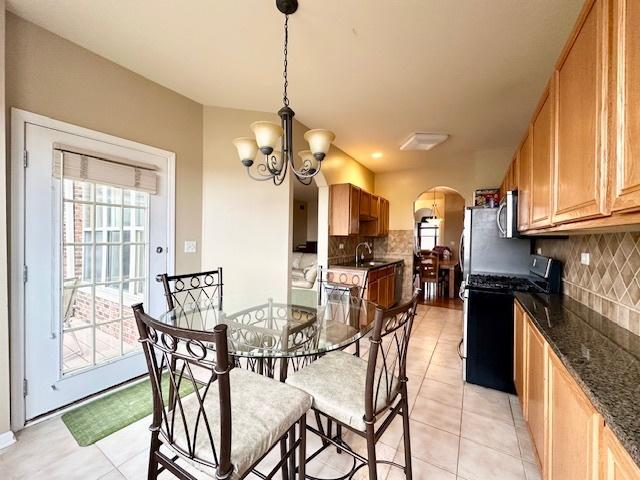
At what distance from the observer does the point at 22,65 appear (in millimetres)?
1777

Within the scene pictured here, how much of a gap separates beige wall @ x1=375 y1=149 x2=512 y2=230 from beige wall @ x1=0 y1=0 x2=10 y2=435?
5045 mm

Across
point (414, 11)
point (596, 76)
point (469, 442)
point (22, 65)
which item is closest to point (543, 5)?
point (414, 11)

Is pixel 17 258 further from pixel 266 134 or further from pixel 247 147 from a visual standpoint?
pixel 266 134

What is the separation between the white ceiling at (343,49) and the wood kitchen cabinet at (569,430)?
195 centimetres

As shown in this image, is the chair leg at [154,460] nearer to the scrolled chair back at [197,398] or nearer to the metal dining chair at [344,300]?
the scrolled chair back at [197,398]

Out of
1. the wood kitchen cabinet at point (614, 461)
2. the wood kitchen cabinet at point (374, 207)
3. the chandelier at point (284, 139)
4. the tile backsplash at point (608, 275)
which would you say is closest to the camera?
the wood kitchen cabinet at point (614, 461)

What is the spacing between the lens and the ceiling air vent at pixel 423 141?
3.53 metres

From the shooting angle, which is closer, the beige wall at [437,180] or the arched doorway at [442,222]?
the beige wall at [437,180]

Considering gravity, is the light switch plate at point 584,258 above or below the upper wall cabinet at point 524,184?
below

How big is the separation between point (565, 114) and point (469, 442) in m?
1.93

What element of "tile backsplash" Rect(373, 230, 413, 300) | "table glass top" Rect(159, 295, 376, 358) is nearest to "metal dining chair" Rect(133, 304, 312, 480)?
"table glass top" Rect(159, 295, 376, 358)

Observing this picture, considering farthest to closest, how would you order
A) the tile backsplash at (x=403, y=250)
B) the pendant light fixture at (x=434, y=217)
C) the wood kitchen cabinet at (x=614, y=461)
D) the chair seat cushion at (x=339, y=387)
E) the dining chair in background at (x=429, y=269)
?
1. the pendant light fixture at (x=434, y=217)
2. the dining chair in background at (x=429, y=269)
3. the tile backsplash at (x=403, y=250)
4. the chair seat cushion at (x=339, y=387)
5. the wood kitchen cabinet at (x=614, y=461)

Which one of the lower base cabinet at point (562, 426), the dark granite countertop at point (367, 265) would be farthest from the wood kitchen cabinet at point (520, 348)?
the dark granite countertop at point (367, 265)

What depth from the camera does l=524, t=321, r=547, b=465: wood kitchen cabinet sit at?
4.31 feet
